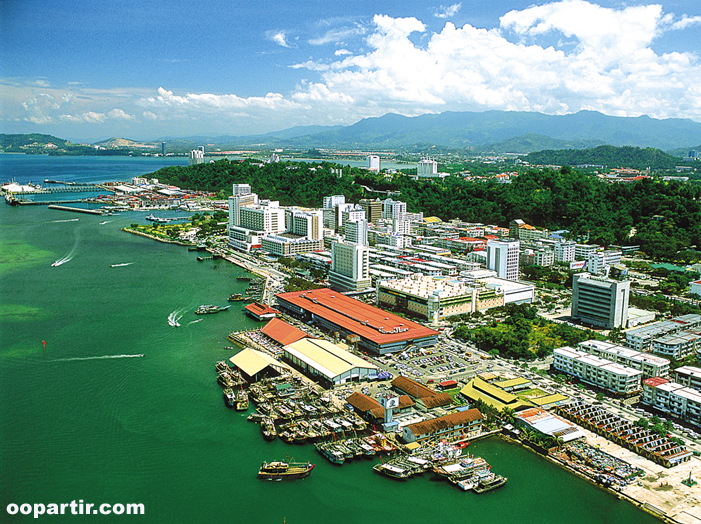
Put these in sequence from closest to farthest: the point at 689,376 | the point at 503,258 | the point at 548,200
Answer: the point at 689,376 < the point at 503,258 < the point at 548,200

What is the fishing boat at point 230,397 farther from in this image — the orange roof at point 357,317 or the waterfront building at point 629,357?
the waterfront building at point 629,357

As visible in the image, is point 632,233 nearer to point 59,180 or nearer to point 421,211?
point 421,211

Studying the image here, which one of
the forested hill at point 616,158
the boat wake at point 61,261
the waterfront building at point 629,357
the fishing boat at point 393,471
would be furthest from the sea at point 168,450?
the forested hill at point 616,158

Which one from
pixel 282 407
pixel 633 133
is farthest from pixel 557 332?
pixel 633 133

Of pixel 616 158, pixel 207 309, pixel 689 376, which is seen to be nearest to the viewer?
pixel 689 376

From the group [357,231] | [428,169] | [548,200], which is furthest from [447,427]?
[428,169]

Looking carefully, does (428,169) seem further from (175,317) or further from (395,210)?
(175,317)
